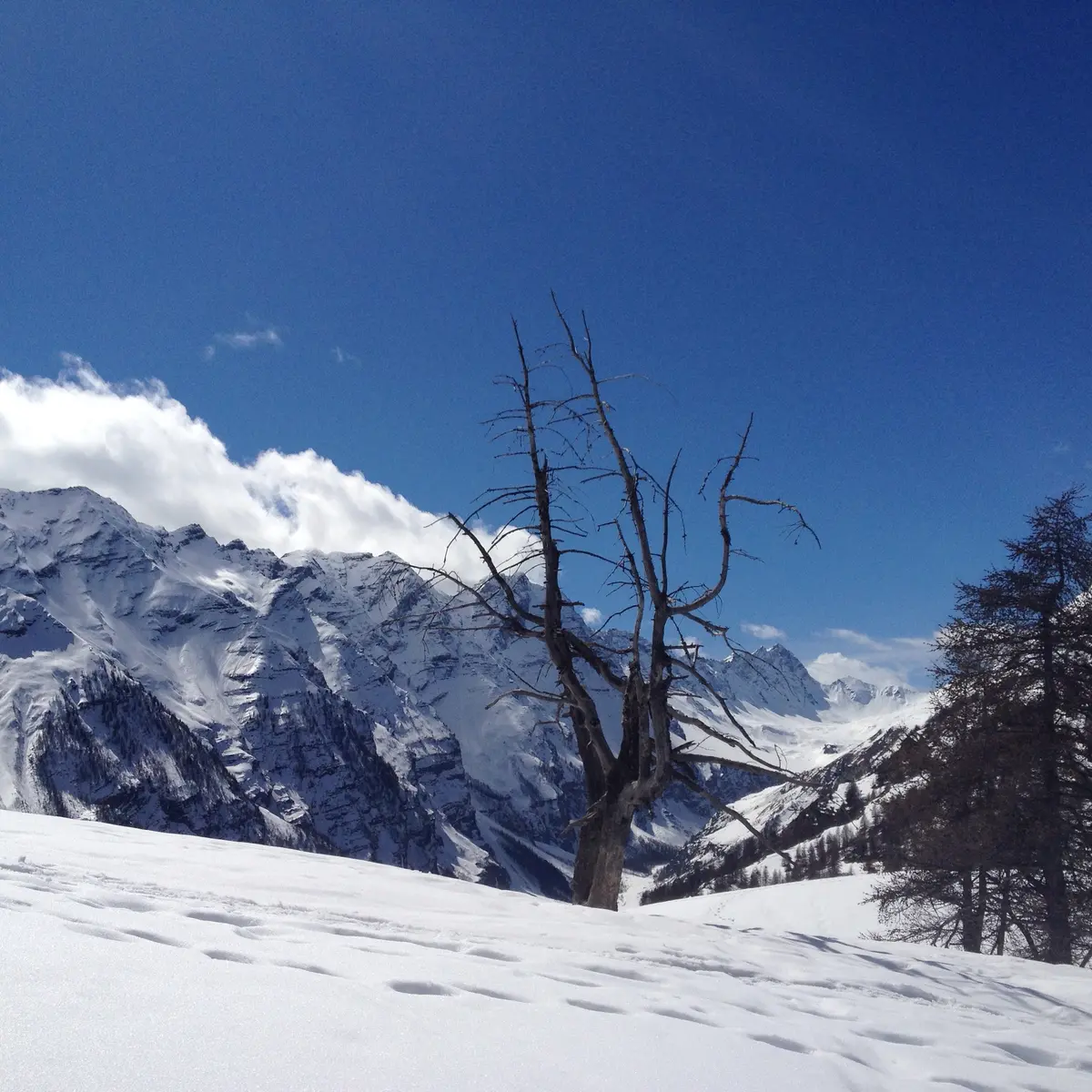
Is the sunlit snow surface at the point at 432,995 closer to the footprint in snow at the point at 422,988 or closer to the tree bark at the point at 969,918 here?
the footprint in snow at the point at 422,988

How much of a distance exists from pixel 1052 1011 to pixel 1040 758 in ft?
30.3

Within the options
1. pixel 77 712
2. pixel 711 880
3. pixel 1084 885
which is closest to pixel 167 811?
pixel 77 712

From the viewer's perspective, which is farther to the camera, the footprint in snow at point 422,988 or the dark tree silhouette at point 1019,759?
the dark tree silhouette at point 1019,759

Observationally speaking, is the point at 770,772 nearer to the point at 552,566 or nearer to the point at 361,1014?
the point at 552,566

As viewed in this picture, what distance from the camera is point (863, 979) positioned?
219 inches

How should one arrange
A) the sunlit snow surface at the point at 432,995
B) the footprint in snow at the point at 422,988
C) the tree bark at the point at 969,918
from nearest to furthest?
the sunlit snow surface at the point at 432,995
the footprint in snow at the point at 422,988
the tree bark at the point at 969,918

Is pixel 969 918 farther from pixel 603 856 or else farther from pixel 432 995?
pixel 432 995

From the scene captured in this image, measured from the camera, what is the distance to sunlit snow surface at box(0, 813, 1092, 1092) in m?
2.62

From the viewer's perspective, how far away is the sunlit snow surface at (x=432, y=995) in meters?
2.62

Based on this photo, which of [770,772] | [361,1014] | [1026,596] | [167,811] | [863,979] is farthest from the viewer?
[167,811]

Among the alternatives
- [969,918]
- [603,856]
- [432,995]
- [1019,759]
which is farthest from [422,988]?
[969,918]

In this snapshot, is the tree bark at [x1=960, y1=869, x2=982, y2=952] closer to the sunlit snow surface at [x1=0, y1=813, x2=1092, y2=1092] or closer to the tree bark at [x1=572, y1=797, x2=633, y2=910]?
the sunlit snow surface at [x1=0, y1=813, x2=1092, y2=1092]

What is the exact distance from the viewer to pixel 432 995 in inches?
142

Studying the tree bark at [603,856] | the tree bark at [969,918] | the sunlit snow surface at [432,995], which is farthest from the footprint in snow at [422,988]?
the tree bark at [969,918]
